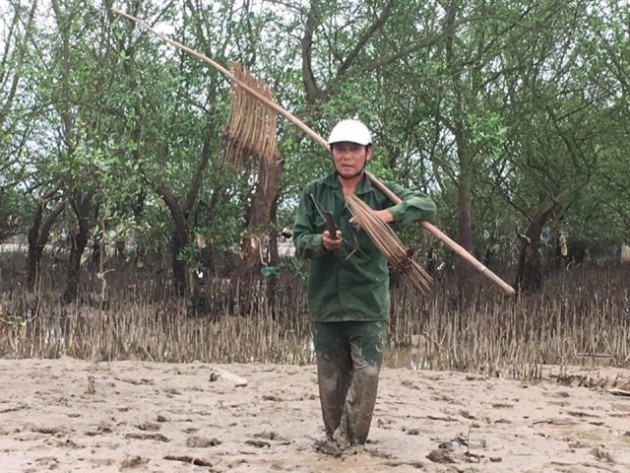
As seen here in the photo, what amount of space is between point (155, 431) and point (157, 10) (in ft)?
19.9

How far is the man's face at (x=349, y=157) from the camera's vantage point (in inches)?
153

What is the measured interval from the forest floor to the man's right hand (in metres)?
0.96

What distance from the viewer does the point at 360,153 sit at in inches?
153

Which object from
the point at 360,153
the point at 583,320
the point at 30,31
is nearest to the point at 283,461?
the point at 360,153

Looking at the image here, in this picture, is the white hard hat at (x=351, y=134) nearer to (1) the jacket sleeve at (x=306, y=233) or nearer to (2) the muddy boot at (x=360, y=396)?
(1) the jacket sleeve at (x=306, y=233)

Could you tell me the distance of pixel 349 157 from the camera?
153 inches

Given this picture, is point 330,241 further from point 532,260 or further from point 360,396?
point 532,260

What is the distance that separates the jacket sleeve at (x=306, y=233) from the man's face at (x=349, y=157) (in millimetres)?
242

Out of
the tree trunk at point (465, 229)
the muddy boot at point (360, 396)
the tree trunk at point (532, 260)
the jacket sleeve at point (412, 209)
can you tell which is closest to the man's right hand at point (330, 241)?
the jacket sleeve at point (412, 209)

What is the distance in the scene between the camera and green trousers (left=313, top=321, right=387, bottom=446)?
12.6 ft

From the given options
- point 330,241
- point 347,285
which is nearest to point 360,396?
Answer: point 347,285

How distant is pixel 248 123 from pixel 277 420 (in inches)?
66.2

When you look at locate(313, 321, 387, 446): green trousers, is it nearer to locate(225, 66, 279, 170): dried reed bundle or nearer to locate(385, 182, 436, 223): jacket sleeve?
locate(385, 182, 436, 223): jacket sleeve

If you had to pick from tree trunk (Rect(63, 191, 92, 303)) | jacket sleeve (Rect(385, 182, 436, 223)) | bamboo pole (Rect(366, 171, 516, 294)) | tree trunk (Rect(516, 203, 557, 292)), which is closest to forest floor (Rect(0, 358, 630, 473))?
bamboo pole (Rect(366, 171, 516, 294))
